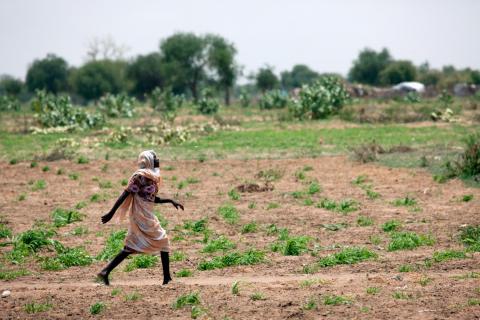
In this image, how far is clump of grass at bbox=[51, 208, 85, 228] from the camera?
1386 cm

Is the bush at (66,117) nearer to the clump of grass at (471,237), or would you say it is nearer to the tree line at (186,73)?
the clump of grass at (471,237)

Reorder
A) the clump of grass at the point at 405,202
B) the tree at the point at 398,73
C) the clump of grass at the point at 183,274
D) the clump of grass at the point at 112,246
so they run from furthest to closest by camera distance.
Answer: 1. the tree at the point at 398,73
2. the clump of grass at the point at 405,202
3. the clump of grass at the point at 112,246
4. the clump of grass at the point at 183,274

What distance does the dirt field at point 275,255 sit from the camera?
8070mm

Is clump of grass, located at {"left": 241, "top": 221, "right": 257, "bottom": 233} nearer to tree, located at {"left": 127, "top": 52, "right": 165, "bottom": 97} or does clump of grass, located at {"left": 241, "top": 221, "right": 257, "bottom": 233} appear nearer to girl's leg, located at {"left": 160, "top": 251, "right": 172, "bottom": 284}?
girl's leg, located at {"left": 160, "top": 251, "right": 172, "bottom": 284}

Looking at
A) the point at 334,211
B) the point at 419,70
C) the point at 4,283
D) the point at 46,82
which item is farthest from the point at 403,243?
the point at 46,82

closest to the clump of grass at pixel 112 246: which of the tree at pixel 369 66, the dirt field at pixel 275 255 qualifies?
the dirt field at pixel 275 255

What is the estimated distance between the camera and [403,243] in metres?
11.4

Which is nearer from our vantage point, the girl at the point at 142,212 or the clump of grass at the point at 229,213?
the girl at the point at 142,212

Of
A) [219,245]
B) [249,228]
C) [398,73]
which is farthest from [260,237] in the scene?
[398,73]

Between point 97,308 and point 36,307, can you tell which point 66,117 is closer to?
point 36,307

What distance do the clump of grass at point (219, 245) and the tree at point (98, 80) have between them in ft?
233

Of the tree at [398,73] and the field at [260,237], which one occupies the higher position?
the tree at [398,73]

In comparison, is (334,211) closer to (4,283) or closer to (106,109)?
(4,283)

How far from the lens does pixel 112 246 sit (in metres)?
11.6
